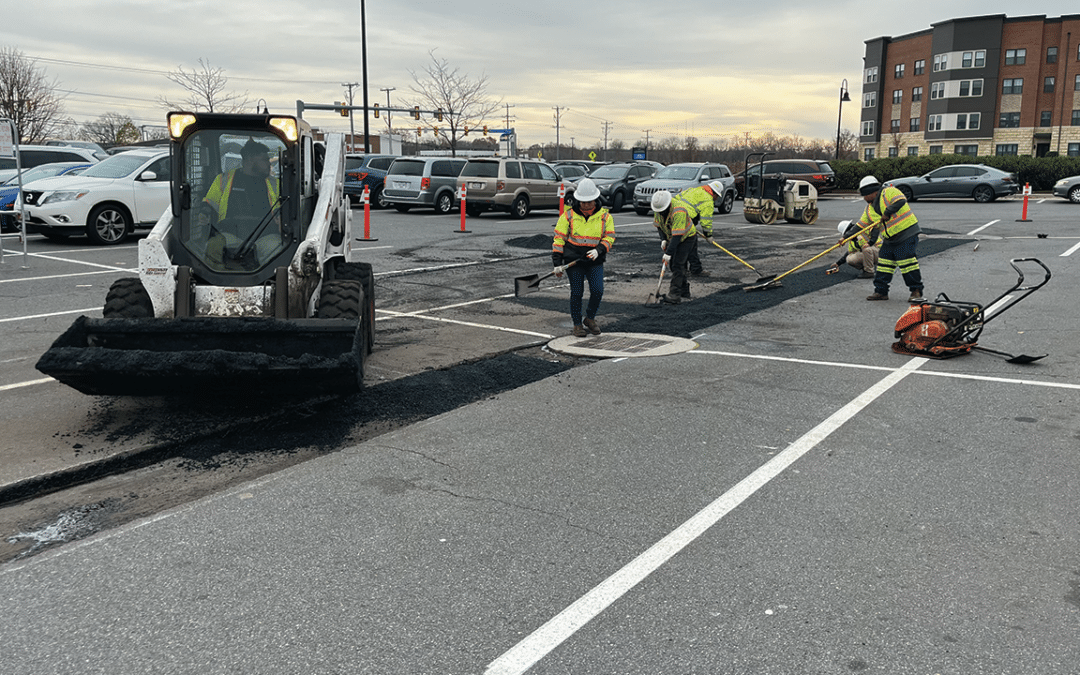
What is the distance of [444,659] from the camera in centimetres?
321

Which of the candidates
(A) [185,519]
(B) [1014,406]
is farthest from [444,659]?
(B) [1014,406]

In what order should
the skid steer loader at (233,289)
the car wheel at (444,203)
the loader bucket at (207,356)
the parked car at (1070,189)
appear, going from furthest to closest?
the parked car at (1070,189)
the car wheel at (444,203)
the skid steer loader at (233,289)
the loader bucket at (207,356)

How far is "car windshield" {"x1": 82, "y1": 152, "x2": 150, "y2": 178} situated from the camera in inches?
671

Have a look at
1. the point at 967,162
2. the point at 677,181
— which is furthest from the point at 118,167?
the point at 967,162

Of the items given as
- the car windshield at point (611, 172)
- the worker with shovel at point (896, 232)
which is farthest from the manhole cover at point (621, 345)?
the car windshield at point (611, 172)

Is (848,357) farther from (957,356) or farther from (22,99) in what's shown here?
(22,99)

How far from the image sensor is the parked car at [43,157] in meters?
21.6

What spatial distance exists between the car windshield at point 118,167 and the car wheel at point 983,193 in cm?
2990

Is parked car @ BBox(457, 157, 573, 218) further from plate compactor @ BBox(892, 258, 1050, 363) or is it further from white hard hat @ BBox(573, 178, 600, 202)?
plate compactor @ BBox(892, 258, 1050, 363)

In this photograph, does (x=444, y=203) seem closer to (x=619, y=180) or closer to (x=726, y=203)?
(x=619, y=180)

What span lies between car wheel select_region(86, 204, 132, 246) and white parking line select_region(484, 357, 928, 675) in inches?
588

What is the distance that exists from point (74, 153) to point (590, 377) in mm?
20743

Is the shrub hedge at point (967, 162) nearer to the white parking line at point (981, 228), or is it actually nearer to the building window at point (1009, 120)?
the white parking line at point (981, 228)

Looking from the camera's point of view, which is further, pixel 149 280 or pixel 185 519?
pixel 149 280
